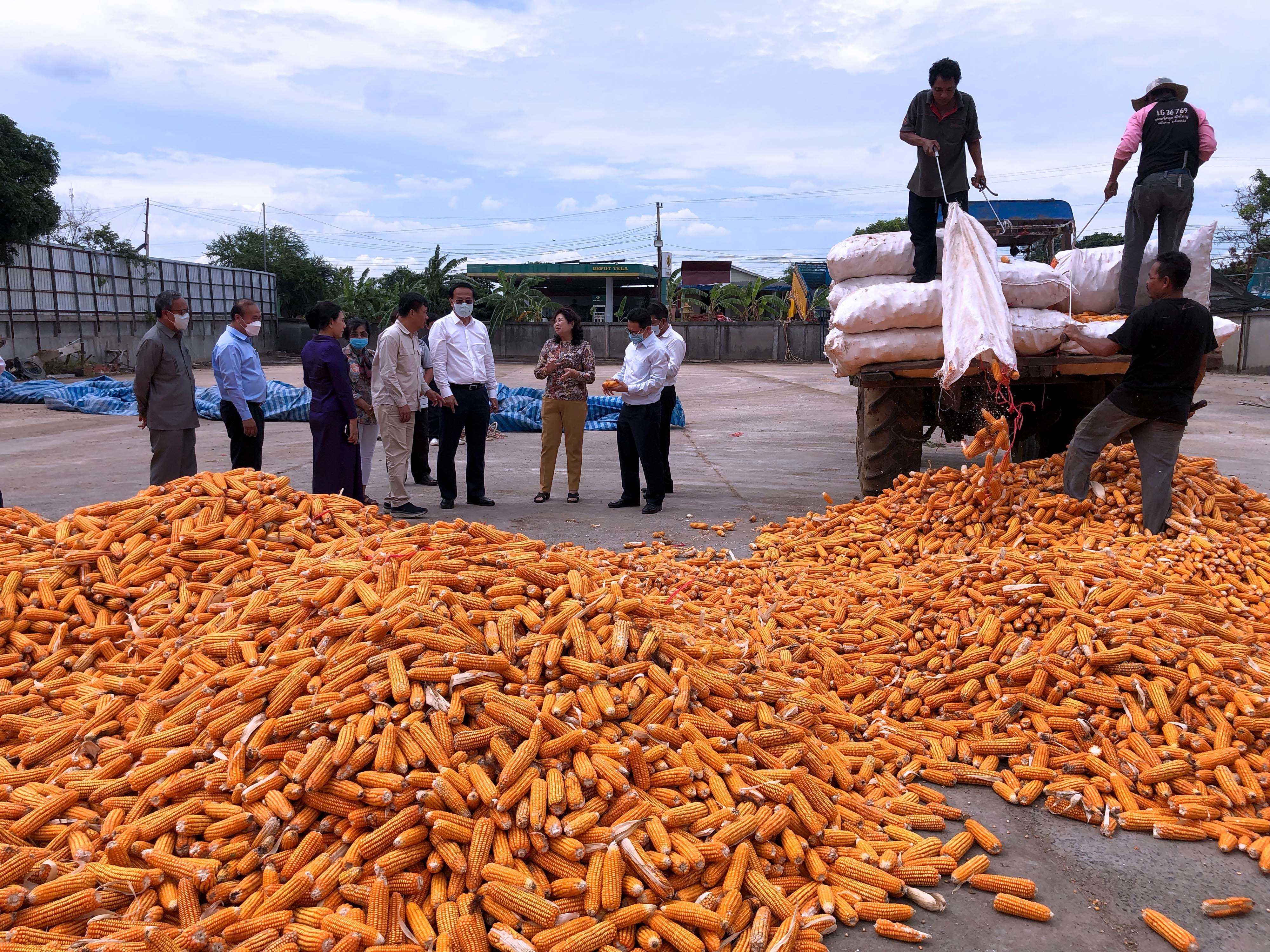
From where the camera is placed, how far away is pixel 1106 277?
→ 7.18 metres

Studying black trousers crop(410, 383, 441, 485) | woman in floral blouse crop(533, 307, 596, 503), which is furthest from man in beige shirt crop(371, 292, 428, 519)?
black trousers crop(410, 383, 441, 485)

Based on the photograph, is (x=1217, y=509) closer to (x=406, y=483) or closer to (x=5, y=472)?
(x=406, y=483)

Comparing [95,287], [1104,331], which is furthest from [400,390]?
[95,287]

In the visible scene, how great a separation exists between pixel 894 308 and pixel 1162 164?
225 centimetres

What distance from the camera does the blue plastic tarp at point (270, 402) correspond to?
578 inches

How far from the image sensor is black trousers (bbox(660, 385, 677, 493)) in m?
8.52

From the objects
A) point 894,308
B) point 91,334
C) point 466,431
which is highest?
point 91,334

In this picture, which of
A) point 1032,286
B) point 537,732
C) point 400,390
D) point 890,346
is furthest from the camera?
point 400,390

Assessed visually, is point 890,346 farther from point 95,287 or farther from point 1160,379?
point 95,287

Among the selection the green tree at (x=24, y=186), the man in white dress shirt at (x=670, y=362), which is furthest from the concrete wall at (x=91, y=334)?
the man in white dress shirt at (x=670, y=362)

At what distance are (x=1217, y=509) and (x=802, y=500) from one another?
11.9 ft

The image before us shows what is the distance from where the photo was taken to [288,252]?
46031 millimetres

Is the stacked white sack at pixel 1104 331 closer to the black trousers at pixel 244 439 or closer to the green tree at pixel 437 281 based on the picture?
the black trousers at pixel 244 439

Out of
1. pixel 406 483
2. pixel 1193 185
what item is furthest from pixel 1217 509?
pixel 406 483
